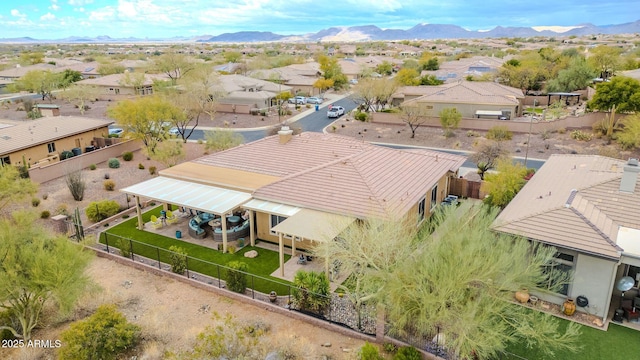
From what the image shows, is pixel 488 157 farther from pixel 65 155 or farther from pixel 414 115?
pixel 65 155

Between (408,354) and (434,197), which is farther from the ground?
(434,197)

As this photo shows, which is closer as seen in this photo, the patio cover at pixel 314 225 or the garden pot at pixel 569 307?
the garden pot at pixel 569 307

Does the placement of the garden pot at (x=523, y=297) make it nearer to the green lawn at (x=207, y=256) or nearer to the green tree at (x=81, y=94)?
the green lawn at (x=207, y=256)

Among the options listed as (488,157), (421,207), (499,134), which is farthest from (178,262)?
(499,134)

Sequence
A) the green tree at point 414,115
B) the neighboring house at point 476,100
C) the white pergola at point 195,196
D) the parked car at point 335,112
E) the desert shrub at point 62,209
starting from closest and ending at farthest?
the white pergola at point 195,196 < the desert shrub at point 62,209 < the green tree at point 414,115 < the neighboring house at point 476,100 < the parked car at point 335,112

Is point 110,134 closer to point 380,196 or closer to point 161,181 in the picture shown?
point 161,181

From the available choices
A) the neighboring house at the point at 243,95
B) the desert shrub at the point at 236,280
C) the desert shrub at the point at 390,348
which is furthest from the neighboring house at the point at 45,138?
the desert shrub at the point at 390,348

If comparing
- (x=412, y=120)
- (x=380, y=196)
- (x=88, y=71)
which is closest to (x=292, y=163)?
(x=380, y=196)
